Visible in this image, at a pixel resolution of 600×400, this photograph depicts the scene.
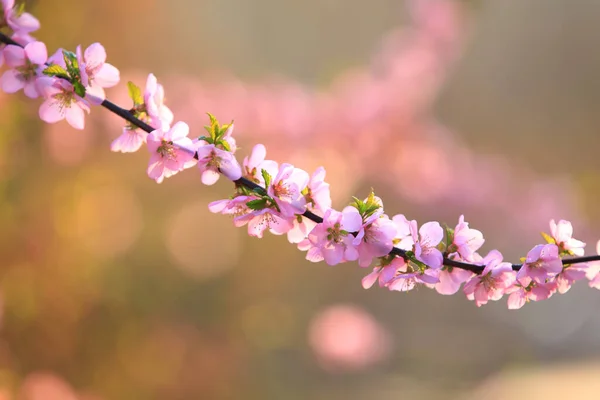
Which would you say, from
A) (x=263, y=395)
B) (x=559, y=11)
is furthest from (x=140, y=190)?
(x=559, y=11)

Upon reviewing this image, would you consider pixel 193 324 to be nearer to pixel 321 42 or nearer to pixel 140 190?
pixel 140 190

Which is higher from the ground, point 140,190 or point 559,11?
point 559,11

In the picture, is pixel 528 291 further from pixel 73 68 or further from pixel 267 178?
pixel 73 68

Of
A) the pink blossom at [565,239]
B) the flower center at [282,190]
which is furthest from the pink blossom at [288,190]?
the pink blossom at [565,239]

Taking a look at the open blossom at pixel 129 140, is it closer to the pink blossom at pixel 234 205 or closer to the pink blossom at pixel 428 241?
the pink blossom at pixel 234 205

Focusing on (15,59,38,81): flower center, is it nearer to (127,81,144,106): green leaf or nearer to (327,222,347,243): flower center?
(127,81,144,106): green leaf

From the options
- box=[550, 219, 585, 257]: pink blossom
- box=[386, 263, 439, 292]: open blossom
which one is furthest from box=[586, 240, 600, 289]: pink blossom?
box=[386, 263, 439, 292]: open blossom

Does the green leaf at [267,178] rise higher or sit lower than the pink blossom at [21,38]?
lower
